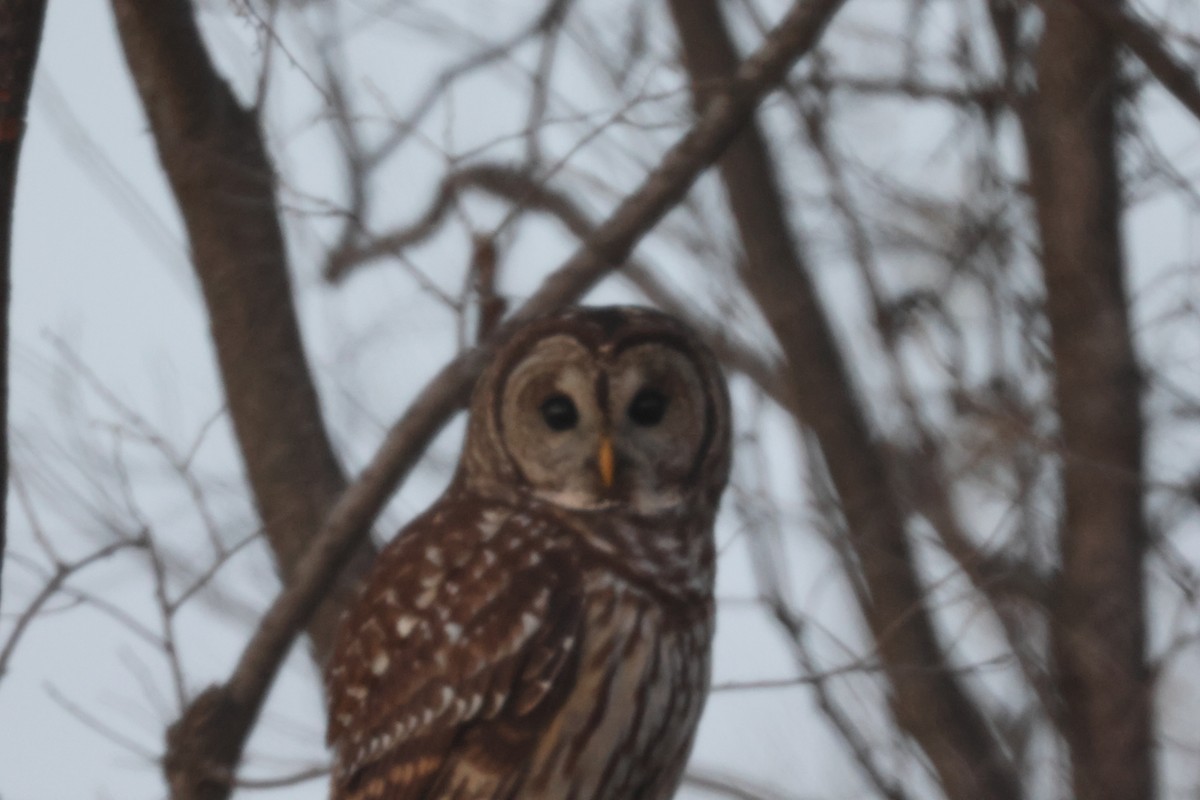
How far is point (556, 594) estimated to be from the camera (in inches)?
143

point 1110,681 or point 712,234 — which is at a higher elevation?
point 712,234

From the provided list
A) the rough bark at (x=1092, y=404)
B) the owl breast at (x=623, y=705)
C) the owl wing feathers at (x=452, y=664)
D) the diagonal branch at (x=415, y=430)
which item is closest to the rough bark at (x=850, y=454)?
the diagonal branch at (x=415, y=430)

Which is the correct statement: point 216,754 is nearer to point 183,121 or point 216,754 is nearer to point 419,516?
point 419,516

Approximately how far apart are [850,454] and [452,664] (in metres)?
1.69

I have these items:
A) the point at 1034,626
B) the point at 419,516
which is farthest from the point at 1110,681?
the point at 419,516

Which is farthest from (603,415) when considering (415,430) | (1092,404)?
(1092,404)

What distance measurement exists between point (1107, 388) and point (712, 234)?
1065mm

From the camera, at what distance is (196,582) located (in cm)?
382

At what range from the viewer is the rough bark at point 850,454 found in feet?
13.4

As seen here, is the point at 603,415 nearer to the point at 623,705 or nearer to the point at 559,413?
the point at 559,413

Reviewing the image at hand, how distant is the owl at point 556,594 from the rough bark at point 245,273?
0.50 meters

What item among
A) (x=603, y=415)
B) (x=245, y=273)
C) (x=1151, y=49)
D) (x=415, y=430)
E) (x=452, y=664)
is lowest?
(x=452, y=664)

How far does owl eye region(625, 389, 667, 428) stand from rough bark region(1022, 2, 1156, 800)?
42.5 inches

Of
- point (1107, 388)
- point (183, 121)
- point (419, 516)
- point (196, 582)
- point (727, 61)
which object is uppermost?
point (727, 61)
